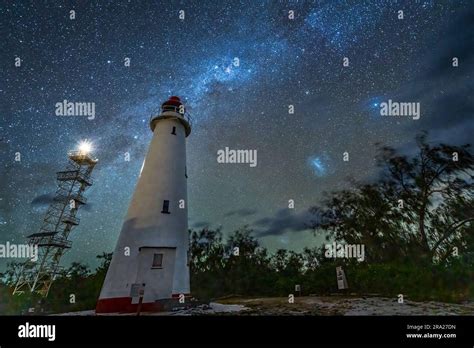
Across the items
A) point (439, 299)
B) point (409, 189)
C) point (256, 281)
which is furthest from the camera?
point (256, 281)

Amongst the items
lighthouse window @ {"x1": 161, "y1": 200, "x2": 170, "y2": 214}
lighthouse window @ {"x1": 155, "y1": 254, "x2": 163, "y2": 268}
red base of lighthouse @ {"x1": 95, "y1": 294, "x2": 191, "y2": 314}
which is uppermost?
lighthouse window @ {"x1": 161, "y1": 200, "x2": 170, "y2": 214}

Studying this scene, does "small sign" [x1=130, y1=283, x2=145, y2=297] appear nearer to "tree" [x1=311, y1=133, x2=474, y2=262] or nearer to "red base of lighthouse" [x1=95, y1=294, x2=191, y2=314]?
"red base of lighthouse" [x1=95, y1=294, x2=191, y2=314]

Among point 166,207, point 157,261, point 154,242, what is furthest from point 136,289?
point 166,207

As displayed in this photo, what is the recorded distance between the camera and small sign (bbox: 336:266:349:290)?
51.9 feet

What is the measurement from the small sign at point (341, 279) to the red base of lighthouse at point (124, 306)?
901 cm

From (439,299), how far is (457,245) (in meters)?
5.24

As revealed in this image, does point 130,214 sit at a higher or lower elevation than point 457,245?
higher

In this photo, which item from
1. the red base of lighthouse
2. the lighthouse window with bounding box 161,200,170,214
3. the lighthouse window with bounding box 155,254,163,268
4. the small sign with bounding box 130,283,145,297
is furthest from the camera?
the lighthouse window with bounding box 161,200,170,214

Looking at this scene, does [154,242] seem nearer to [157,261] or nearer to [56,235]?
[157,261]

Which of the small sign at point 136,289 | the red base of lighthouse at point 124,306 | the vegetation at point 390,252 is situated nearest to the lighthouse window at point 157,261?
the small sign at point 136,289

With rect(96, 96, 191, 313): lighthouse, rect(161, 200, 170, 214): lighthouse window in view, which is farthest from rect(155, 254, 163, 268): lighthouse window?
rect(161, 200, 170, 214): lighthouse window
